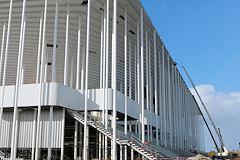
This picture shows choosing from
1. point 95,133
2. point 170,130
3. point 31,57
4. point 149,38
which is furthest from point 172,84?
point 95,133

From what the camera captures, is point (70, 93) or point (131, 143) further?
point (70, 93)

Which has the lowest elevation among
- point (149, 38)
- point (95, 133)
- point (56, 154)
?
point (56, 154)

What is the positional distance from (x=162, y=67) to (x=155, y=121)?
24.0ft

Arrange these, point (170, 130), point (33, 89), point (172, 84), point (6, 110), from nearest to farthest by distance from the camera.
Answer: point (33, 89)
point (6, 110)
point (170, 130)
point (172, 84)

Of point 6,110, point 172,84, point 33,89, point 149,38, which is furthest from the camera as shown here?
point 172,84

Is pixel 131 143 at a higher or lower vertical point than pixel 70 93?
lower

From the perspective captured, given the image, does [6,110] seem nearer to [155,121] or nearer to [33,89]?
[33,89]

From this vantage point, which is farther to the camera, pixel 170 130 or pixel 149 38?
pixel 170 130

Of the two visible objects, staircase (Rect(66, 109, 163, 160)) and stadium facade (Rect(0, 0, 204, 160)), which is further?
stadium facade (Rect(0, 0, 204, 160))

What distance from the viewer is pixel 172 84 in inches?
1932

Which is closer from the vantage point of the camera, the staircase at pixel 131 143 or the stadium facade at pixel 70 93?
the staircase at pixel 131 143

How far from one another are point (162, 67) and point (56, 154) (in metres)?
22.0

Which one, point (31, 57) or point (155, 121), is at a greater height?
point (31, 57)

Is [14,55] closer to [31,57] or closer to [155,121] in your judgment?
[31,57]
